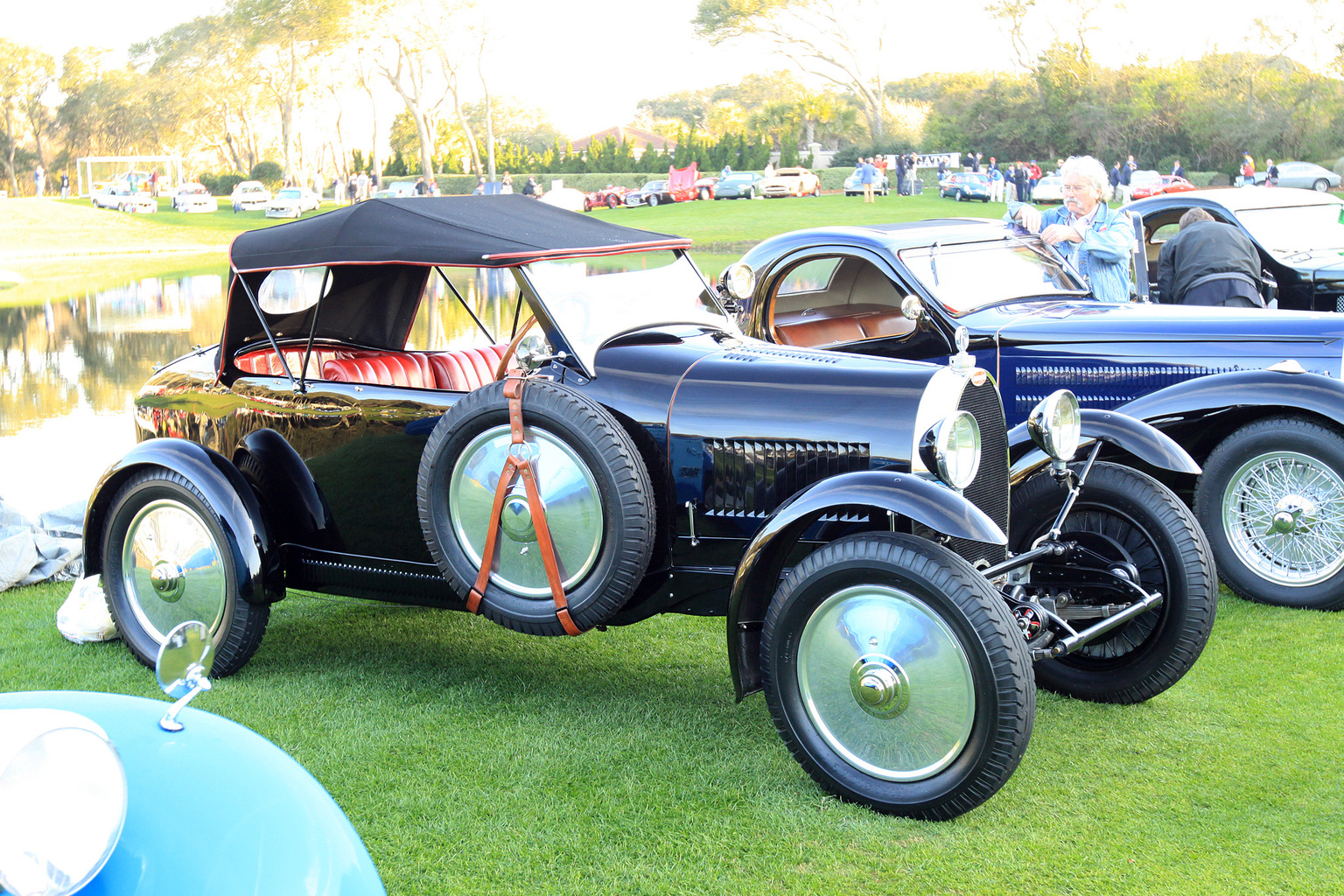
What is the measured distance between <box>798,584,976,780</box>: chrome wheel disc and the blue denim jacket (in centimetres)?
426

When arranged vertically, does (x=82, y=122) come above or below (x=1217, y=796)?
above

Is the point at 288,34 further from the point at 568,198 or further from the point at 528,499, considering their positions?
the point at 528,499

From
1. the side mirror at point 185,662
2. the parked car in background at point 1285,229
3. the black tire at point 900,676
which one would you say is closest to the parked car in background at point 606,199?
the parked car in background at point 1285,229

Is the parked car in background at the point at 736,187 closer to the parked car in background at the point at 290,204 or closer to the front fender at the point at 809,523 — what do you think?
the parked car in background at the point at 290,204

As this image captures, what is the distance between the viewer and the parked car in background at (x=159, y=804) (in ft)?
4.99

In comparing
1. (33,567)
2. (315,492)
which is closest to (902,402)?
(315,492)

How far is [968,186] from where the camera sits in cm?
4078

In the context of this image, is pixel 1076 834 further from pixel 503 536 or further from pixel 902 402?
pixel 503 536

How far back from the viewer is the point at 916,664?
3355 mm

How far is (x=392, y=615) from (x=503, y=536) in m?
1.95

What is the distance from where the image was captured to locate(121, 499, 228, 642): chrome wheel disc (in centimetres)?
460

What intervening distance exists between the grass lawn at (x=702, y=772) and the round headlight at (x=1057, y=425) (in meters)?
1.00

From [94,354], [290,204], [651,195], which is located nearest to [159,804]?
[94,354]

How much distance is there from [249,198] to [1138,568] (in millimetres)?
52356
